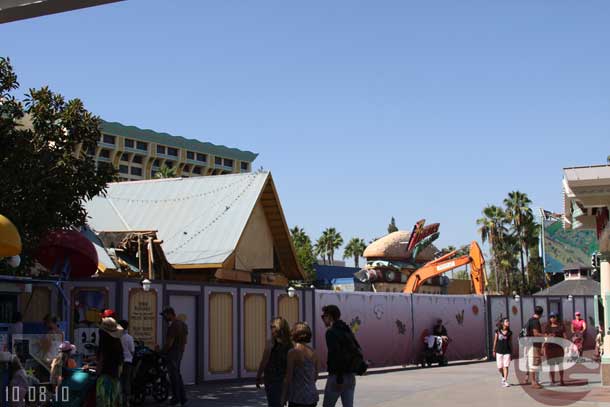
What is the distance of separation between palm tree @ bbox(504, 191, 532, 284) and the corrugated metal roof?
49.2 meters

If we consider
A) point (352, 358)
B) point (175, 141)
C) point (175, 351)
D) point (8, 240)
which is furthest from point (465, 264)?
point (175, 141)

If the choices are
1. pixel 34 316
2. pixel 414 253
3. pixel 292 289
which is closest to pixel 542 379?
pixel 292 289

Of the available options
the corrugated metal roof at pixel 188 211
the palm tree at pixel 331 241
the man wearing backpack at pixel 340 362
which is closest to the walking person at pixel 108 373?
the man wearing backpack at pixel 340 362

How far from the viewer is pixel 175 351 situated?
57.7 ft

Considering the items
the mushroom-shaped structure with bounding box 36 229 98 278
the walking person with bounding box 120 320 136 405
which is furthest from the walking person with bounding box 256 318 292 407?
the mushroom-shaped structure with bounding box 36 229 98 278

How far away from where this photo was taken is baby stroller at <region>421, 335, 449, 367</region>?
3095 cm

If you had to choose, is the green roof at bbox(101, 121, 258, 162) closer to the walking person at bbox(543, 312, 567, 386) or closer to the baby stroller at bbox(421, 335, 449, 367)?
the baby stroller at bbox(421, 335, 449, 367)

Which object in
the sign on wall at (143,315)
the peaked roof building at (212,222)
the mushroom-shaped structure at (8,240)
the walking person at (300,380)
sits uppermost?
the peaked roof building at (212,222)

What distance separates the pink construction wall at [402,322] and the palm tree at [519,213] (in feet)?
144

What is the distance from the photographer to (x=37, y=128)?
18.3 meters

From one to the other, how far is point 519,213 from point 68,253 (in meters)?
64.1

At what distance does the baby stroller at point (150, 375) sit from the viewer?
57.6ft

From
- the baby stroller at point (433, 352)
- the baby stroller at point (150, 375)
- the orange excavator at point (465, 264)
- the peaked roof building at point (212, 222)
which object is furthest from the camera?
the orange excavator at point (465, 264)

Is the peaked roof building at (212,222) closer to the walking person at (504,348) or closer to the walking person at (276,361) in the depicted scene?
the walking person at (504,348)
